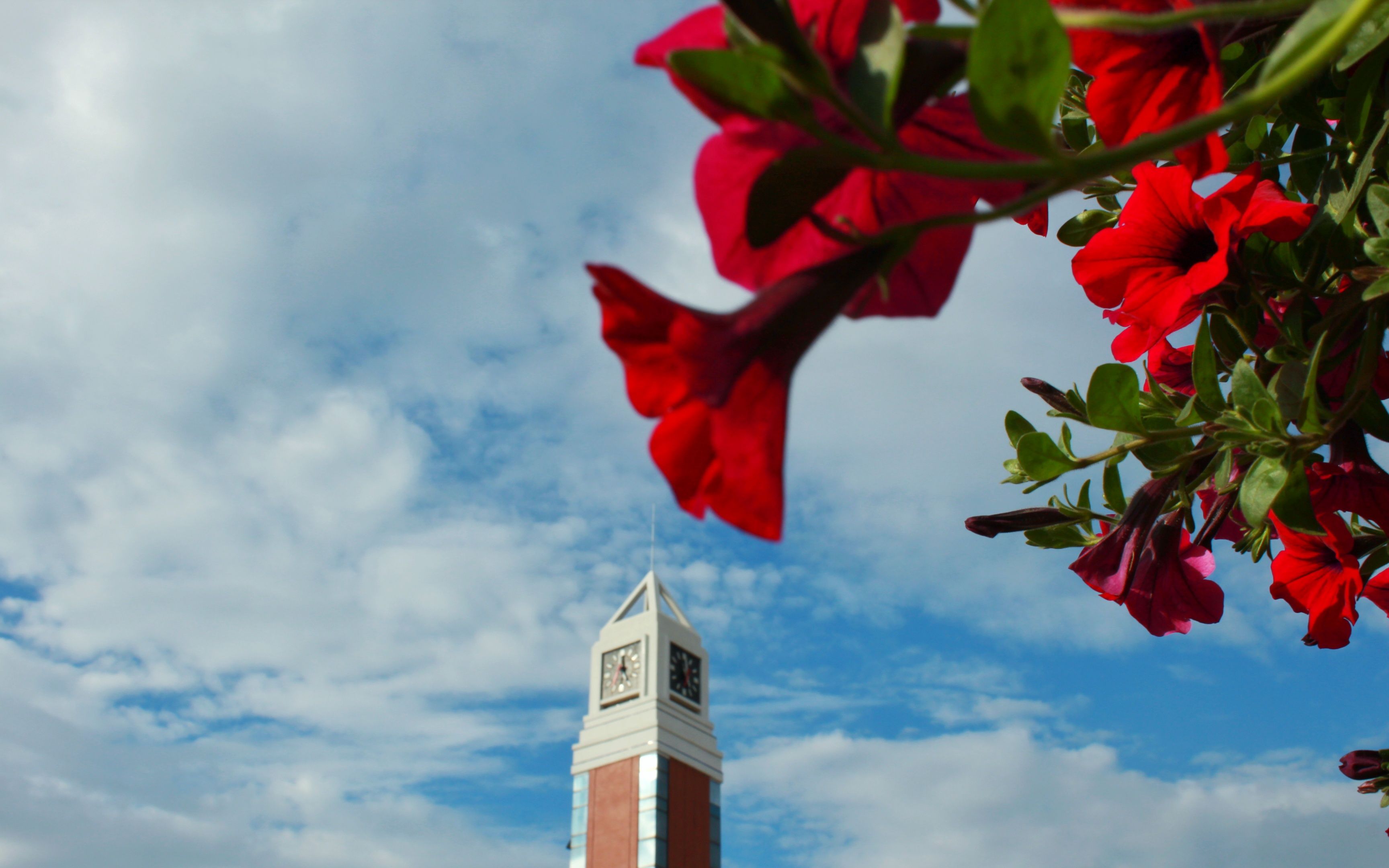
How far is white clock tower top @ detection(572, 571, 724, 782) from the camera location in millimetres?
24047

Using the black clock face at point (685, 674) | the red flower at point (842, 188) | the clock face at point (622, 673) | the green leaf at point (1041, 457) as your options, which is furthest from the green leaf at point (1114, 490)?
the black clock face at point (685, 674)

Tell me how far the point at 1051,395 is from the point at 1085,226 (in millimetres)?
204

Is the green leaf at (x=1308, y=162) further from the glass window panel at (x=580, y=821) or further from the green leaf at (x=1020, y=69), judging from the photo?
the glass window panel at (x=580, y=821)

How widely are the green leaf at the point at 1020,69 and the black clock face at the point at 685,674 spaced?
Answer: 25830mm

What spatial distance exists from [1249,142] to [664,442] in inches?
28.3

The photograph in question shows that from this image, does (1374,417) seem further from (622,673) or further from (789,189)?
(622,673)

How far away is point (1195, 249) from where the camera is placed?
0.76m

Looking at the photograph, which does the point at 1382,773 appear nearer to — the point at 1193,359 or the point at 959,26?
the point at 1193,359

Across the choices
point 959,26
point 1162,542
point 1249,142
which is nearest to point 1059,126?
point 1249,142

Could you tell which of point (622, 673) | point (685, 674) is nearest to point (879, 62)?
point (622, 673)

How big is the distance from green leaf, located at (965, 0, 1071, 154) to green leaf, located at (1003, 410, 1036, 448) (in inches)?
27.5

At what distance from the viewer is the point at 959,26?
310mm

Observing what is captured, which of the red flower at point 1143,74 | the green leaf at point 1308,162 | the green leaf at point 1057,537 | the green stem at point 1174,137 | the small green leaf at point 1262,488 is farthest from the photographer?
the green leaf at point 1057,537

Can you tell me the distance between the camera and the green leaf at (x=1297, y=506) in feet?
2.37
